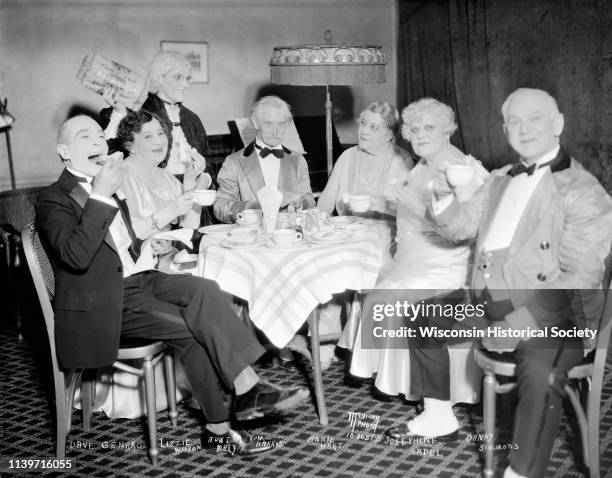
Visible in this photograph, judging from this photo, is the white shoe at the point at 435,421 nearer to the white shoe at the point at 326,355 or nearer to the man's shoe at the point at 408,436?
the man's shoe at the point at 408,436

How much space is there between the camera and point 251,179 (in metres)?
4.26

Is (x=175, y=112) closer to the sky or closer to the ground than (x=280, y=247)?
closer to the sky

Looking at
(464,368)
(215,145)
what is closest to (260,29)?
(215,145)

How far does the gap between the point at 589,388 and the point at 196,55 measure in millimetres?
4158

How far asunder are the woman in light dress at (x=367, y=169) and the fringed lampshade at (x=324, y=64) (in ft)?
1.18

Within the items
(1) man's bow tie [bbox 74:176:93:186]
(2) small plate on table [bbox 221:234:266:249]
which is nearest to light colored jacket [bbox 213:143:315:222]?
(2) small plate on table [bbox 221:234:266:249]

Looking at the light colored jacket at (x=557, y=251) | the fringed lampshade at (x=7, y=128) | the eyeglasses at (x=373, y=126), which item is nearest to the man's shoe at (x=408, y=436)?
the light colored jacket at (x=557, y=251)

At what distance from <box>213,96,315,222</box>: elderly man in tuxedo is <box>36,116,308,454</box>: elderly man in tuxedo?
103cm

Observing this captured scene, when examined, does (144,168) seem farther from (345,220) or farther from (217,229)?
(345,220)

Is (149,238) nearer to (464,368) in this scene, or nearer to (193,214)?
(193,214)

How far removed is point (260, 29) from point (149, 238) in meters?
3.33

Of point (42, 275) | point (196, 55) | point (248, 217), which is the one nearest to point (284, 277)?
point (248, 217)

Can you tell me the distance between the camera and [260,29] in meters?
6.25

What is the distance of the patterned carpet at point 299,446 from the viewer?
3.03 m
